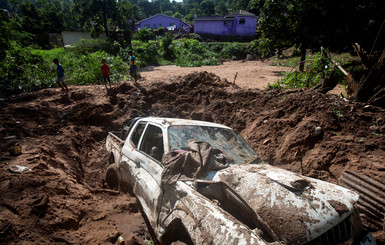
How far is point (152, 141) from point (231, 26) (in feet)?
140

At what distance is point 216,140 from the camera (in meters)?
3.40

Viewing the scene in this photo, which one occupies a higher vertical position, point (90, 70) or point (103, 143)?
point (90, 70)

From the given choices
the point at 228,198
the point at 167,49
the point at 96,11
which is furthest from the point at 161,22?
the point at 228,198

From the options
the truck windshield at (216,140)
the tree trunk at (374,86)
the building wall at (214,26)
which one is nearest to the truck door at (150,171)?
the truck windshield at (216,140)

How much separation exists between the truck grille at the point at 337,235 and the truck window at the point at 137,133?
300cm

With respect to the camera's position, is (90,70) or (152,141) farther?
(90,70)

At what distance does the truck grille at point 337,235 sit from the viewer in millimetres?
1976

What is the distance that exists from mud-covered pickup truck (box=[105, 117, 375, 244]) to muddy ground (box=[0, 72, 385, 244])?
96 cm

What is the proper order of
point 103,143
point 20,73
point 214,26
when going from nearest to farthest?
point 103,143 < point 20,73 < point 214,26

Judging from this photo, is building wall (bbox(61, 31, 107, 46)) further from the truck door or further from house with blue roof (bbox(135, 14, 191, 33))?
house with blue roof (bbox(135, 14, 191, 33))

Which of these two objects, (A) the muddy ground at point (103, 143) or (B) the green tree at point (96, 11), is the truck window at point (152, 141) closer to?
(A) the muddy ground at point (103, 143)

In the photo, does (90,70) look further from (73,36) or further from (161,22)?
(161,22)

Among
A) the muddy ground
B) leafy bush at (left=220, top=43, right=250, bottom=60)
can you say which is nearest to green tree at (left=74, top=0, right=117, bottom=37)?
leafy bush at (left=220, top=43, right=250, bottom=60)

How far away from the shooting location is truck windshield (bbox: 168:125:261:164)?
10.2ft
